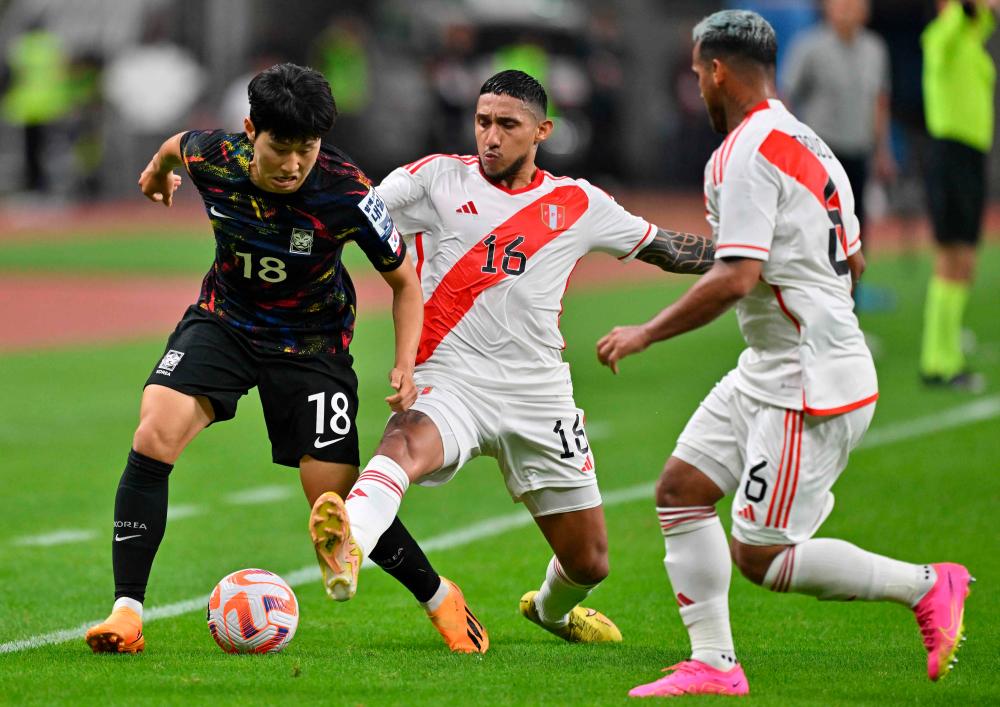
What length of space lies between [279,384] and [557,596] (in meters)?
1.38

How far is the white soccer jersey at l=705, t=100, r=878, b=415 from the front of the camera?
5.30 metres

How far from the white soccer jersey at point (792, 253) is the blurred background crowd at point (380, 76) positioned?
2362cm

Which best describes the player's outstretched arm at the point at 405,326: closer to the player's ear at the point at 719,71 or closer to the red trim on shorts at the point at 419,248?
the red trim on shorts at the point at 419,248

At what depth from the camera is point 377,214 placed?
237 inches

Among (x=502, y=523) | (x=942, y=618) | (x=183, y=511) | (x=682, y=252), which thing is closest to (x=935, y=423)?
(x=502, y=523)

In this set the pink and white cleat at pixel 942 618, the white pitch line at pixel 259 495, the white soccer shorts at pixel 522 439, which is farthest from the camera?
the white pitch line at pixel 259 495

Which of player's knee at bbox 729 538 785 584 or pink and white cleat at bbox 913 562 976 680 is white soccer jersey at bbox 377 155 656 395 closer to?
player's knee at bbox 729 538 785 584

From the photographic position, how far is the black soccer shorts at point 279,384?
6133mm

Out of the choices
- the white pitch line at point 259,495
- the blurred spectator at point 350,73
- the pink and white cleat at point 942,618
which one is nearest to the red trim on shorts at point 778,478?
the pink and white cleat at point 942,618

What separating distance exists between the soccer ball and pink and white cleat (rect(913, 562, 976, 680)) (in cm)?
228

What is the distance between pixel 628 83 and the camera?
119 ft

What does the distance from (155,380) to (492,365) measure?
1.27 m

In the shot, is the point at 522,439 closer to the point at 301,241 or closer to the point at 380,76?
the point at 301,241

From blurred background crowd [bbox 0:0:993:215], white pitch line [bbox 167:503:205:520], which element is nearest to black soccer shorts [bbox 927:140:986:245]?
white pitch line [bbox 167:503:205:520]
